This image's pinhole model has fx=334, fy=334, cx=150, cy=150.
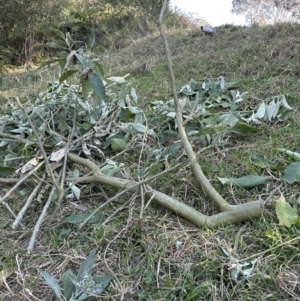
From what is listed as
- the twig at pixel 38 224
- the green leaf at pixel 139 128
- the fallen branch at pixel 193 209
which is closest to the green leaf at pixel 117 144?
the green leaf at pixel 139 128

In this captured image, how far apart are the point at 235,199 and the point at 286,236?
230 millimetres

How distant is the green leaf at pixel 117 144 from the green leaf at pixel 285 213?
27.3 inches

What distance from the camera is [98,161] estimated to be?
1.42m

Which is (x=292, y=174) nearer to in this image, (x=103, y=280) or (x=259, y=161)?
(x=259, y=161)

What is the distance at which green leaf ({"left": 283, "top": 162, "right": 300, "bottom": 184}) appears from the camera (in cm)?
107

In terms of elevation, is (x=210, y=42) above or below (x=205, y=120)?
above

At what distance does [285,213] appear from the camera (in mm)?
900

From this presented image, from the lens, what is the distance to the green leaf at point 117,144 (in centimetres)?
140

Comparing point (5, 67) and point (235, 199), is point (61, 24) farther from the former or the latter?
point (235, 199)

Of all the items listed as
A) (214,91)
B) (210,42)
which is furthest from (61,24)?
(214,91)

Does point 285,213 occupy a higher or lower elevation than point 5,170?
higher

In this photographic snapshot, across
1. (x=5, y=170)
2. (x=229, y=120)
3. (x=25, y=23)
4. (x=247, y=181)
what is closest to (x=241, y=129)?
(x=229, y=120)

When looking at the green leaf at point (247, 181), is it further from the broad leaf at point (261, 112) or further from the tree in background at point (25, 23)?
the tree in background at point (25, 23)

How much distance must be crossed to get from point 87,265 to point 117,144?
0.63 meters
